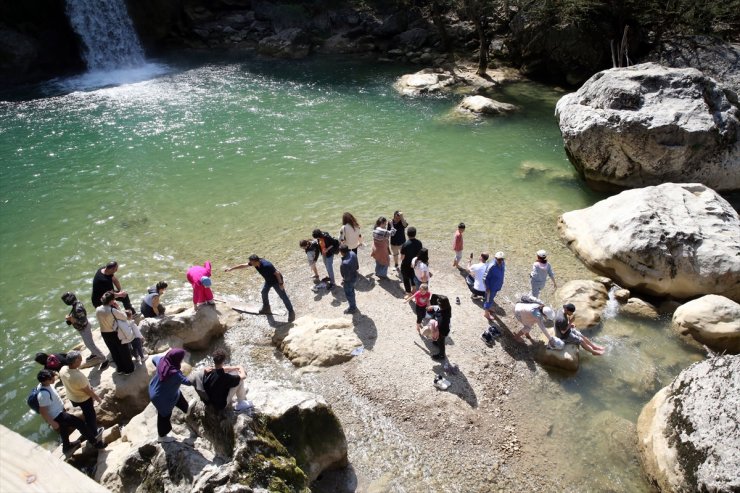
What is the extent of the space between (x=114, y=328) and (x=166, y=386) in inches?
102

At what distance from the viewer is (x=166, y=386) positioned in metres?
7.41

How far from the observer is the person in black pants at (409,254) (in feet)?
38.5

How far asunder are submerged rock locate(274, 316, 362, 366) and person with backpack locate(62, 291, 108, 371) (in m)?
3.73

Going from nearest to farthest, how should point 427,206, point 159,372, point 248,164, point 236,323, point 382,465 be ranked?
point 159,372 < point 382,465 < point 236,323 < point 427,206 < point 248,164

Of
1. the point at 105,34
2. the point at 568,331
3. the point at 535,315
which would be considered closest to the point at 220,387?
the point at 535,315

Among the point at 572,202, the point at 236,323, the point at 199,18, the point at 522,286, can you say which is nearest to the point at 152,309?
the point at 236,323

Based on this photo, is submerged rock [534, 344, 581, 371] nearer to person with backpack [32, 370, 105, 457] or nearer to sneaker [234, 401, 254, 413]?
sneaker [234, 401, 254, 413]

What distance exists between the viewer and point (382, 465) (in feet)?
27.3

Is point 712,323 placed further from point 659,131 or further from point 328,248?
point 328,248

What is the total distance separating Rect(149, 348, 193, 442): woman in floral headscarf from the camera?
725cm

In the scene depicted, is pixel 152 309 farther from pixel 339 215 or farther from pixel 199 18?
pixel 199 18

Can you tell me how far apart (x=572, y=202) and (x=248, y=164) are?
1299 cm

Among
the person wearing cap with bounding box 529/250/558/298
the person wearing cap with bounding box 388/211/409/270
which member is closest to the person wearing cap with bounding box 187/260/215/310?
the person wearing cap with bounding box 388/211/409/270

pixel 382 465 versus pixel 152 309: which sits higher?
pixel 152 309
